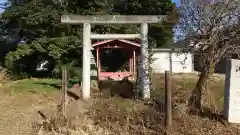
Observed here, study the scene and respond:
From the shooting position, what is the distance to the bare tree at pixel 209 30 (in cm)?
893

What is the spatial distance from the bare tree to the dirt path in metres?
4.51

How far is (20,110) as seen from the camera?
11.8 meters

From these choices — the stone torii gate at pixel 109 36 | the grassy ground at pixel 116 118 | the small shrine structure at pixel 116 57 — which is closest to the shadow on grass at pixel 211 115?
the grassy ground at pixel 116 118

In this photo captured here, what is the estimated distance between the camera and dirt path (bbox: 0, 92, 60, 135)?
9539 millimetres

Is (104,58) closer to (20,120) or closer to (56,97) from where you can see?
(56,97)

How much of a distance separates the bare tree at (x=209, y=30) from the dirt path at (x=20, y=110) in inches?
177

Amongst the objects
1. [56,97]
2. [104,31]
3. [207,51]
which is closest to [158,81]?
[56,97]

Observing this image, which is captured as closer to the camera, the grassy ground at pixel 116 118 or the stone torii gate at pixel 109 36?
the grassy ground at pixel 116 118

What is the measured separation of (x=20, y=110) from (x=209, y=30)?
21.0ft

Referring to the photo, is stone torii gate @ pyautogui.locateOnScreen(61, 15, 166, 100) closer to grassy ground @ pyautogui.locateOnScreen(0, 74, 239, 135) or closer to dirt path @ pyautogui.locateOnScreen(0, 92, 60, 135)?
grassy ground @ pyautogui.locateOnScreen(0, 74, 239, 135)

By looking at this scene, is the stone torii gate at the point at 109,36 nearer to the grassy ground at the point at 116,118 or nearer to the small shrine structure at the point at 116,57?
the grassy ground at the point at 116,118

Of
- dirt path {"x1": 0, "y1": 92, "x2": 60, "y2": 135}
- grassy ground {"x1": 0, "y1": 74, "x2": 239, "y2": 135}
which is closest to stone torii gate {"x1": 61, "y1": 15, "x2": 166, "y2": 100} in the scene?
grassy ground {"x1": 0, "y1": 74, "x2": 239, "y2": 135}

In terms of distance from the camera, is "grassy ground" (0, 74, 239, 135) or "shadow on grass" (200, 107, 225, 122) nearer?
"grassy ground" (0, 74, 239, 135)

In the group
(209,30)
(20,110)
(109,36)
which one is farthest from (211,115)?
(20,110)
